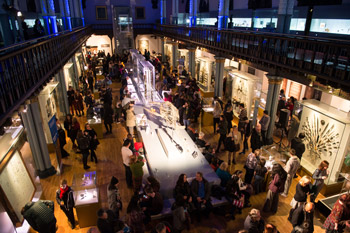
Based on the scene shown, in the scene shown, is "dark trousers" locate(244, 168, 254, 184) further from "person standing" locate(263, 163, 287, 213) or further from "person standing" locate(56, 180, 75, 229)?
"person standing" locate(56, 180, 75, 229)

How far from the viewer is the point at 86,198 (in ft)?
21.6

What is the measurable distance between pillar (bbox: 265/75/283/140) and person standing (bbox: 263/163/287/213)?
4.01 m

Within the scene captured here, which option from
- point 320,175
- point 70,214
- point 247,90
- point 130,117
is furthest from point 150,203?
point 247,90

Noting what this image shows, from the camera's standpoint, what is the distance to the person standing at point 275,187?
6648 mm

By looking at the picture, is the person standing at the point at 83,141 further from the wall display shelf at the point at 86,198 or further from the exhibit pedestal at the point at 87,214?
the exhibit pedestal at the point at 87,214

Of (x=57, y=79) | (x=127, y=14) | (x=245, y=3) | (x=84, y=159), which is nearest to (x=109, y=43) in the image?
(x=127, y=14)

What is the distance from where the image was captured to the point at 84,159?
9016 millimetres

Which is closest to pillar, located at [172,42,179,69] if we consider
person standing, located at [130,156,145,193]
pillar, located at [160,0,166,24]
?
pillar, located at [160,0,166,24]

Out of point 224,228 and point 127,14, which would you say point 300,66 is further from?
point 127,14

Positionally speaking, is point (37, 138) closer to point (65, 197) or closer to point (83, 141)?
point (83, 141)

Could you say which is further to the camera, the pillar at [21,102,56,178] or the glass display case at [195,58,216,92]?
the glass display case at [195,58,216,92]

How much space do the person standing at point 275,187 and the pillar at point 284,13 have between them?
259 inches

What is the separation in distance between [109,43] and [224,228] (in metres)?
30.9

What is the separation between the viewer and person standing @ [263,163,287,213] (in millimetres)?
6648
